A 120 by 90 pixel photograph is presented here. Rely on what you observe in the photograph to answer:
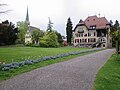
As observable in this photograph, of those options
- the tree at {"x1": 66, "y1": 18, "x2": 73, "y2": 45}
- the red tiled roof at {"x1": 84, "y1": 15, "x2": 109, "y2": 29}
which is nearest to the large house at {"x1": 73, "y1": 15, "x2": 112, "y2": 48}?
the red tiled roof at {"x1": 84, "y1": 15, "x2": 109, "y2": 29}

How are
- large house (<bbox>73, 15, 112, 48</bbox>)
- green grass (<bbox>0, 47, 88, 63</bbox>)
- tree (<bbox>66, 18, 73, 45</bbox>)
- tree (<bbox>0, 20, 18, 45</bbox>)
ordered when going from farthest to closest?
tree (<bbox>66, 18, 73, 45</bbox>)
large house (<bbox>73, 15, 112, 48</bbox>)
tree (<bbox>0, 20, 18, 45</bbox>)
green grass (<bbox>0, 47, 88, 63</bbox>)

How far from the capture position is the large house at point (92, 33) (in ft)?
278

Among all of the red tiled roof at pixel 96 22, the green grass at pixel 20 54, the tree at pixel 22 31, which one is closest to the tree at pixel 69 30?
the red tiled roof at pixel 96 22

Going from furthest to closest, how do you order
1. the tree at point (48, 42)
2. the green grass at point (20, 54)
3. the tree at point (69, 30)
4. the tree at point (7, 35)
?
the tree at point (69, 30) → the tree at point (48, 42) → the tree at point (7, 35) → the green grass at point (20, 54)

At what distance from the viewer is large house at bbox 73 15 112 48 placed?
278ft

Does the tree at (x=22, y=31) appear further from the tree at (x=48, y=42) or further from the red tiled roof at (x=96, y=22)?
the red tiled roof at (x=96, y=22)

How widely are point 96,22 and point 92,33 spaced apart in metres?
4.75

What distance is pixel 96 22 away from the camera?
8794 cm

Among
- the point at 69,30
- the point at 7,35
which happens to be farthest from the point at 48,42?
the point at 69,30

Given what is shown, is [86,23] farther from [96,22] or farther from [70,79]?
[70,79]

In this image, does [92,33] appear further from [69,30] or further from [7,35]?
[7,35]

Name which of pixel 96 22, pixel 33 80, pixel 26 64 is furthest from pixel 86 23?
pixel 33 80

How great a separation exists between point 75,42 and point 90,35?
7.25m

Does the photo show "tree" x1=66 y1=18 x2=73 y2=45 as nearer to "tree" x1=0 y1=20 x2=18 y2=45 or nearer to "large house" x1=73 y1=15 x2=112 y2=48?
"large house" x1=73 y1=15 x2=112 y2=48
